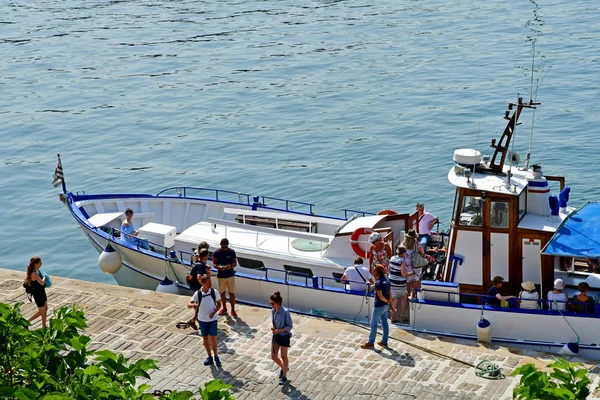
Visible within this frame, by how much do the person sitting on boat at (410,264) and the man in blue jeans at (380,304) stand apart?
0.88 m

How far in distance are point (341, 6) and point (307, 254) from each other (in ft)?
132

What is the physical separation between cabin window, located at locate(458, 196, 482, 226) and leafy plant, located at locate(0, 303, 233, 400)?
933 centimetres

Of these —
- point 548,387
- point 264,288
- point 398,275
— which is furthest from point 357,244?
point 548,387

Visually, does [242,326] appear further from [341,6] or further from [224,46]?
[341,6]

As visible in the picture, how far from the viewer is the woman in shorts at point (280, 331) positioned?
14.3m

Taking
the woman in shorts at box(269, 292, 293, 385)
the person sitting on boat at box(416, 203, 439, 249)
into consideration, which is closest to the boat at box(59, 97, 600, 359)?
the person sitting on boat at box(416, 203, 439, 249)

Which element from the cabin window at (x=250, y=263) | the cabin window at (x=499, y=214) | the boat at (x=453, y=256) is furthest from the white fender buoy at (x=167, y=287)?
the cabin window at (x=499, y=214)

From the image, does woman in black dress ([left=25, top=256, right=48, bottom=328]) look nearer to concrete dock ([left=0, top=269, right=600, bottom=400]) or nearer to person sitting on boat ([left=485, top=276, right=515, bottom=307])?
concrete dock ([left=0, top=269, right=600, bottom=400])

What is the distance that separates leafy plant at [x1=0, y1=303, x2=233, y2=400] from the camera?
25.1ft

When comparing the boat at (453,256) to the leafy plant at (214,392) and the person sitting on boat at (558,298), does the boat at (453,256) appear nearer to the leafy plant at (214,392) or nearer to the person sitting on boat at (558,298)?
the person sitting on boat at (558,298)

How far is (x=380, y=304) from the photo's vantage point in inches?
620

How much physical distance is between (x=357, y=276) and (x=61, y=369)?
9917 mm

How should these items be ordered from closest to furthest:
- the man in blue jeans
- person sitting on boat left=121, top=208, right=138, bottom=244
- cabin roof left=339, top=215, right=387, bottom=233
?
the man in blue jeans → cabin roof left=339, top=215, right=387, bottom=233 → person sitting on boat left=121, top=208, right=138, bottom=244

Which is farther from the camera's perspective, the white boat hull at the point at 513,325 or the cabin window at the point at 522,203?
the cabin window at the point at 522,203
